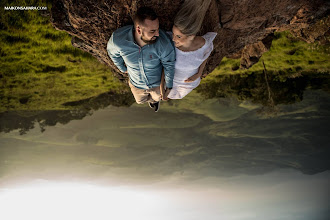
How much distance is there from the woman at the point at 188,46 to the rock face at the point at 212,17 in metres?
0.31

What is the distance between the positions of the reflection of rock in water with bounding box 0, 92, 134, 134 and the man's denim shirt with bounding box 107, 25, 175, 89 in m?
2.97

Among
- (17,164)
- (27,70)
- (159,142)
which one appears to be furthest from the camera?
(159,142)

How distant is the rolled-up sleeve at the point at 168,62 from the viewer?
2.14m

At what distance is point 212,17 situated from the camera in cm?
255

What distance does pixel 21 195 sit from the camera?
5.16 metres

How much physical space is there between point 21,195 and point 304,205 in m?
6.94

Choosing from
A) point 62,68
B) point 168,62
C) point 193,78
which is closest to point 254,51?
point 193,78

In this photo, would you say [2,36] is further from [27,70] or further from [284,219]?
[284,219]

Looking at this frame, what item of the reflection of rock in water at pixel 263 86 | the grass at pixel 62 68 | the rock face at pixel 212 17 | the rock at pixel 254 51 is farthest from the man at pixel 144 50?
the reflection of rock in water at pixel 263 86

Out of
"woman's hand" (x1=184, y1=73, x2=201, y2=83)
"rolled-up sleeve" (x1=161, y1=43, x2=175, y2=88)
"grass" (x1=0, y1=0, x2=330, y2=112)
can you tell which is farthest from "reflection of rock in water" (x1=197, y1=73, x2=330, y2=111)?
"rolled-up sleeve" (x1=161, y1=43, x2=175, y2=88)

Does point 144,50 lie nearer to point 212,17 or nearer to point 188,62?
point 188,62

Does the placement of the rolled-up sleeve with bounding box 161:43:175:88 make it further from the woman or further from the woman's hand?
the woman's hand

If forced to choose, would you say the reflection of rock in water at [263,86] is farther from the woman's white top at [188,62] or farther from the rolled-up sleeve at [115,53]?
the rolled-up sleeve at [115,53]

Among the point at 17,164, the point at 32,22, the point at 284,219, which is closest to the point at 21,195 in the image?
the point at 17,164
